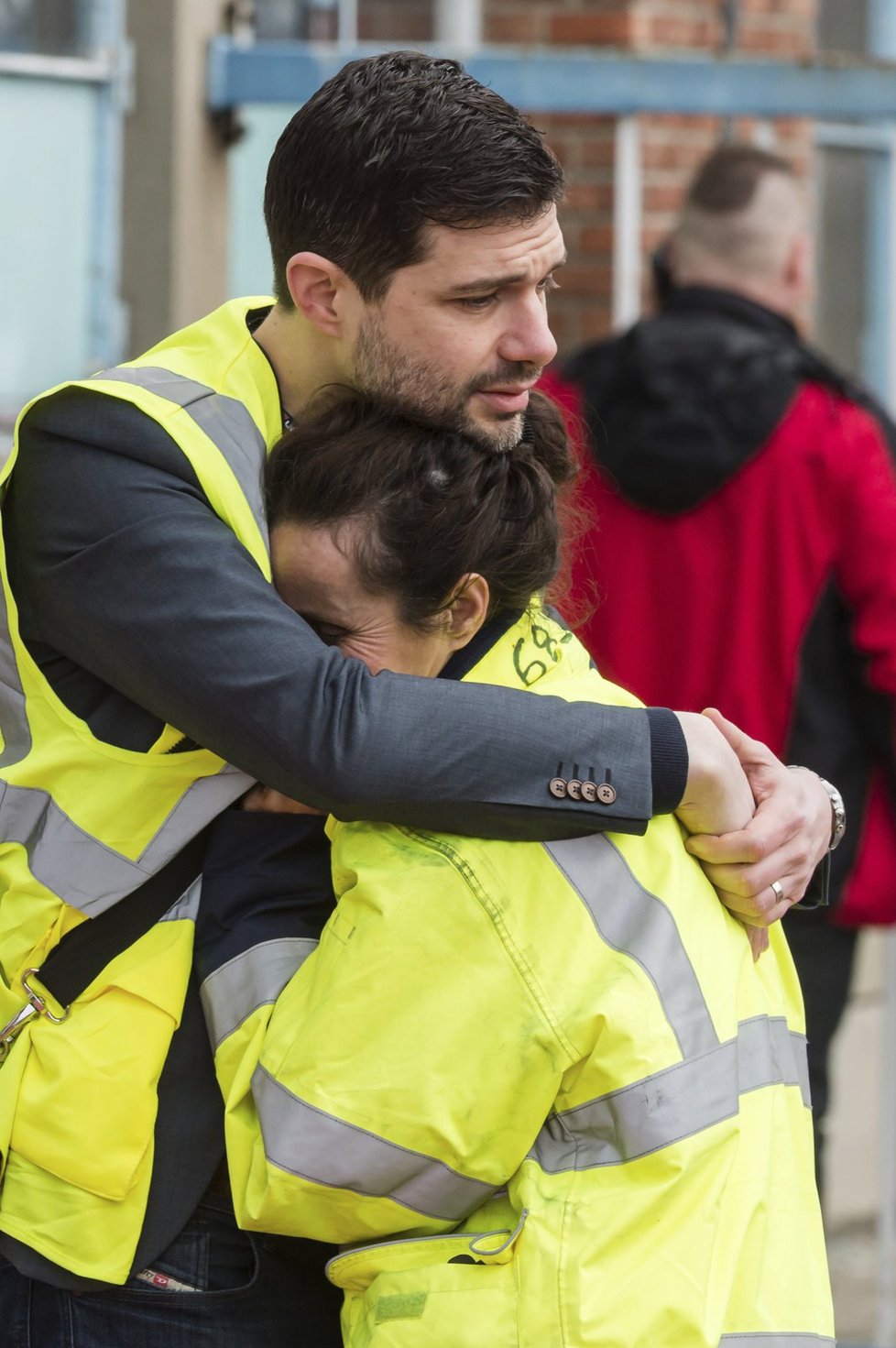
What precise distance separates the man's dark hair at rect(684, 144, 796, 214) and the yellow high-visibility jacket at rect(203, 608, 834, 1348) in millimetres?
2413

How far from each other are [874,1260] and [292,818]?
161 inches

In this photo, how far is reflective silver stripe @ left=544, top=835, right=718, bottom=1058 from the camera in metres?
1.69

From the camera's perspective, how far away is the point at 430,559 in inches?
73.8

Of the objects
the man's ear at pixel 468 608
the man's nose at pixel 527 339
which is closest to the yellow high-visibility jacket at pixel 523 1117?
the man's ear at pixel 468 608

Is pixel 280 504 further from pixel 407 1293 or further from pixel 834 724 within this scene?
pixel 834 724

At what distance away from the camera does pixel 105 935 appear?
185 centimetres

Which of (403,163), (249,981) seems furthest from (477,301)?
(249,981)

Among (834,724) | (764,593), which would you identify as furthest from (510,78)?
(834,724)

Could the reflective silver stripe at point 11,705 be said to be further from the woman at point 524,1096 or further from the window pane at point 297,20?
the window pane at point 297,20

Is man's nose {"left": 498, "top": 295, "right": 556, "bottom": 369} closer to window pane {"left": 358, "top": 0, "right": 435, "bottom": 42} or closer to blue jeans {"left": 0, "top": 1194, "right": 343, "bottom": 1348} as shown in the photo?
blue jeans {"left": 0, "top": 1194, "right": 343, "bottom": 1348}

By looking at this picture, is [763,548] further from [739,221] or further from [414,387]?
[414,387]

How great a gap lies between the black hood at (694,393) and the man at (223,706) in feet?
5.40

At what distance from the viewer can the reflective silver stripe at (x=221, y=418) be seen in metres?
1.83

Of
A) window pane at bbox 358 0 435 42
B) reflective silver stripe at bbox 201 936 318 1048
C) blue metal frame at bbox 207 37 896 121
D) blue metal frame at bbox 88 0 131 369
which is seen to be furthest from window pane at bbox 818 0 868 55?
reflective silver stripe at bbox 201 936 318 1048
